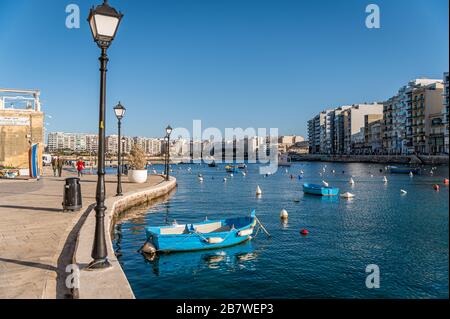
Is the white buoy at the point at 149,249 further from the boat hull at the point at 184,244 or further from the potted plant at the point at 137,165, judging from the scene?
the potted plant at the point at 137,165

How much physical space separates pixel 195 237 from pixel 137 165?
21.9m

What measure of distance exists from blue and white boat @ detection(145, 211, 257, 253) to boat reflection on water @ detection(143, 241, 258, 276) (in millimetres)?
246

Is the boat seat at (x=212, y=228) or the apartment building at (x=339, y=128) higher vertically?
the apartment building at (x=339, y=128)

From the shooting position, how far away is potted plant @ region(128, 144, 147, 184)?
3309 centimetres

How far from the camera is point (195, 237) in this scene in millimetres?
13773

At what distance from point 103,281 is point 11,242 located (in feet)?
16.3

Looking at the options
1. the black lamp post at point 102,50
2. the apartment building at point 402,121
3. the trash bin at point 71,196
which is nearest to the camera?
the black lamp post at point 102,50

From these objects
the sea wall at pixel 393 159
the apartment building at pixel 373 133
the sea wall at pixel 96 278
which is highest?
the apartment building at pixel 373 133

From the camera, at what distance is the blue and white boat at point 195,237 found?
524 inches

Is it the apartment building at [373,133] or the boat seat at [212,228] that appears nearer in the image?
the boat seat at [212,228]

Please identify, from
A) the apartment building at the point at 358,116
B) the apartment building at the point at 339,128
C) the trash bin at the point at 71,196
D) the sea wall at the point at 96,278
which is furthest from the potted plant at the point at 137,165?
the apartment building at the point at 339,128

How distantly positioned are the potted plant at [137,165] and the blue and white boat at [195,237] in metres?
18.8
